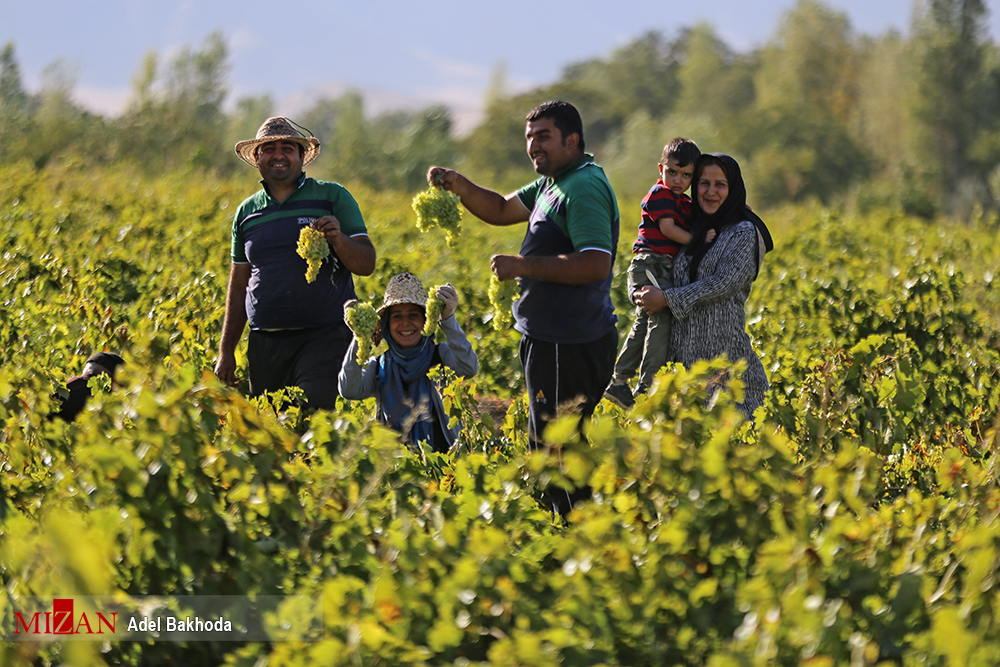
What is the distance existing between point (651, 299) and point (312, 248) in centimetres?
128

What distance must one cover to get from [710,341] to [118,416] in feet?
7.28

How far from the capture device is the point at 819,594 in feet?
6.09

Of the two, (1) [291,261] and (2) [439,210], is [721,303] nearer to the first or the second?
(2) [439,210]

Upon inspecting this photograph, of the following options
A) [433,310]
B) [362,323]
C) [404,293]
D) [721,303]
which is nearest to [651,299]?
[721,303]

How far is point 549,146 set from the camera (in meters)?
3.63

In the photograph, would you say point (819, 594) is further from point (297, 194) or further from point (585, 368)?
point (297, 194)

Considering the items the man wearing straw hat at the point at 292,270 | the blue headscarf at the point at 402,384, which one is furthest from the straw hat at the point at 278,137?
the blue headscarf at the point at 402,384

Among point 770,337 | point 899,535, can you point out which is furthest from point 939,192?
point 899,535

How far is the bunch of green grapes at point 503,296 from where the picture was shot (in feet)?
12.5

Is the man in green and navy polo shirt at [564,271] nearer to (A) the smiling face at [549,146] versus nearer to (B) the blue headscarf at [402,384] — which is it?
(A) the smiling face at [549,146]

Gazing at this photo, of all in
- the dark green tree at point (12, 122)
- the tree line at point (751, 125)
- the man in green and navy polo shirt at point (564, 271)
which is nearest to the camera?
the man in green and navy polo shirt at point (564, 271)

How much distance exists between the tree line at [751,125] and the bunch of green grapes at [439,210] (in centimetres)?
912

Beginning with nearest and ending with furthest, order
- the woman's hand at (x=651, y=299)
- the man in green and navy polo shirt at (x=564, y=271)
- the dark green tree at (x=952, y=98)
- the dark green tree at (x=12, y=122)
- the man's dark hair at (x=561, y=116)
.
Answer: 1. the man in green and navy polo shirt at (x=564, y=271)
2. the man's dark hair at (x=561, y=116)
3. the woman's hand at (x=651, y=299)
4. the dark green tree at (x=12, y=122)
5. the dark green tree at (x=952, y=98)

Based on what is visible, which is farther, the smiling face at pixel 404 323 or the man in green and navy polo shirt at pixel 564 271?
the smiling face at pixel 404 323
